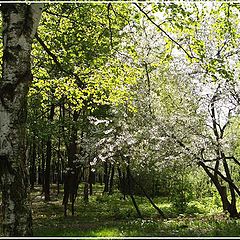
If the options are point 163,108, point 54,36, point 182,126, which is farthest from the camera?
point 163,108

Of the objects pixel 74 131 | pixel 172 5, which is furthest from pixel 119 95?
pixel 74 131

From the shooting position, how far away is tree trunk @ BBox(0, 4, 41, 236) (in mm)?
5734

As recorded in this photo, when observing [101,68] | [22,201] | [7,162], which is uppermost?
[101,68]

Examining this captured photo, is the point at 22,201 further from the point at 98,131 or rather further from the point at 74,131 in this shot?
the point at 74,131

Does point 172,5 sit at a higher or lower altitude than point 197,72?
lower

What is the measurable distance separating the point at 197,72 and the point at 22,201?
15731 millimetres

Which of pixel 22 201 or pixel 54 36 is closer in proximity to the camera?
pixel 22 201

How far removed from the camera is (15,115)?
19.5 feet

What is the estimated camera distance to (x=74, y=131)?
22500mm

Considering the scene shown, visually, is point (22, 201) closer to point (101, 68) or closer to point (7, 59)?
point (7, 59)

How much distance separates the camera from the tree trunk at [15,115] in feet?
18.8

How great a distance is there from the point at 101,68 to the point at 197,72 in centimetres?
1047

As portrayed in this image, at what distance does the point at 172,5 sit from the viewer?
25.7 ft

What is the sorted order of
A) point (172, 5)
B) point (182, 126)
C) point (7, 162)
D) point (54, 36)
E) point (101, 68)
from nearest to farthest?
point (7, 162)
point (172, 5)
point (101, 68)
point (54, 36)
point (182, 126)
